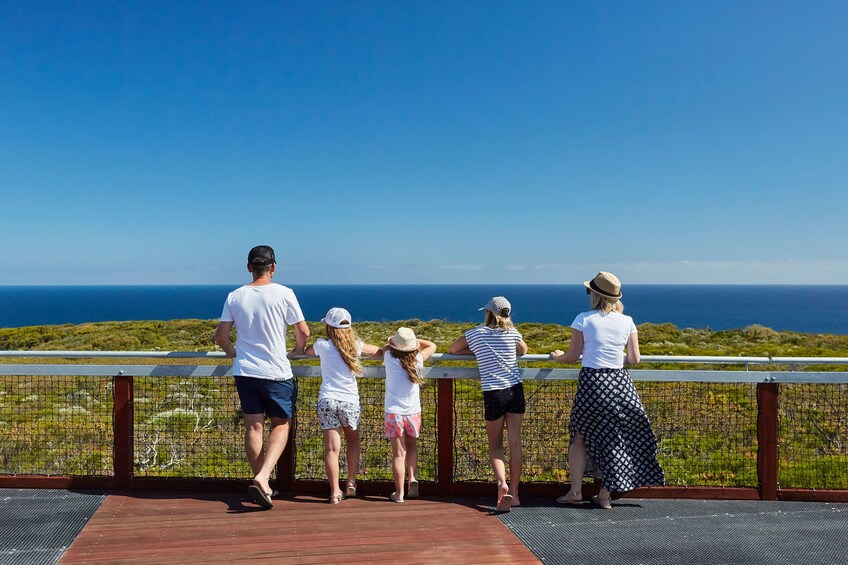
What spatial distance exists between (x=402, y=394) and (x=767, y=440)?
260 centimetres

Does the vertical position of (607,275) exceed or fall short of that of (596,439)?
it exceeds it

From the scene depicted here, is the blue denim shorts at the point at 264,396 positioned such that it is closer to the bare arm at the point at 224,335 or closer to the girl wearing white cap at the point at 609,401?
the bare arm at the point at 224,335

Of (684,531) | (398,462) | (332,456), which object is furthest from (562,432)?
(332,456)

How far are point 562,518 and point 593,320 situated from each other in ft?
4.25

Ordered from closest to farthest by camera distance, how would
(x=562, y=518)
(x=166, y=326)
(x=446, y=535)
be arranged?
(x=446, y=535)
(x=562, y=518)
(x=166, y=326)

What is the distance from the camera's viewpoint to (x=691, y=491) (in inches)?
158

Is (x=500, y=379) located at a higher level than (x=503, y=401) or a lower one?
higher

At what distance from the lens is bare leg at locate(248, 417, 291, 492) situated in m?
3.64

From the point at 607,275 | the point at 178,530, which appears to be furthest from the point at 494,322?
the point at 178,530

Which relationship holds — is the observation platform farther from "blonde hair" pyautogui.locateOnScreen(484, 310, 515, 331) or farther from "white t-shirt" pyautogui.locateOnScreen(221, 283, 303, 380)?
"blonde hair" pyautogui.locateOnScreen(484, 310, 515, 331)

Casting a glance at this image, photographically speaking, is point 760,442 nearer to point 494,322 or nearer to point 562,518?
point 562,518

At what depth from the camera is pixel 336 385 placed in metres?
3.76

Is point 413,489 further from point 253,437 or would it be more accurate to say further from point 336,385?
point 253,437

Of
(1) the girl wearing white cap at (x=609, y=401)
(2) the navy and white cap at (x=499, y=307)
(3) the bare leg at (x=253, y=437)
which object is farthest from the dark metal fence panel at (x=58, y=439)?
(1) the girl wearing white cap at (x=609, y=401)
